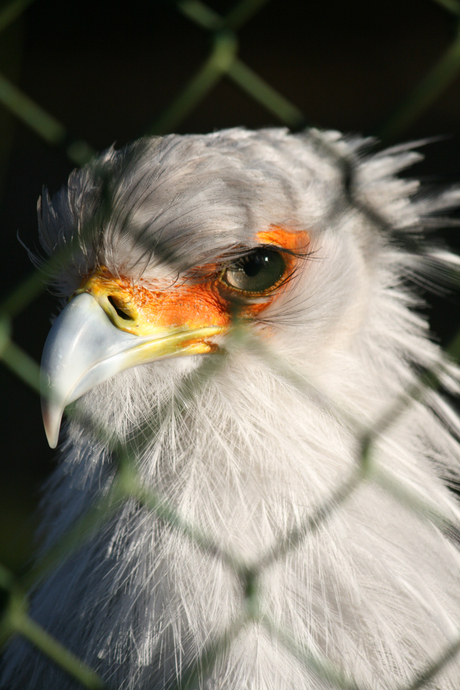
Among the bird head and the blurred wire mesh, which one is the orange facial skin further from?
the blurred wire mesh

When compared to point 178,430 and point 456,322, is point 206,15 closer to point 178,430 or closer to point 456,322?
point 178,430

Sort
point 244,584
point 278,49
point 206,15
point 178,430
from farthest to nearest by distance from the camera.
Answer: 1. point 278,49
2. point 178,430
3. point 244,584
4. point 206,15

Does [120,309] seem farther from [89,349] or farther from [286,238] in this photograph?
[286,238]

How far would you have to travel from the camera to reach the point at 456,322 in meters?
3.11

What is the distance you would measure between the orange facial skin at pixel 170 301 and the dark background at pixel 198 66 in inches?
107

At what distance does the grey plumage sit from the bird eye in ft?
0.09

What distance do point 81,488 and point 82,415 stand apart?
0.50 feet

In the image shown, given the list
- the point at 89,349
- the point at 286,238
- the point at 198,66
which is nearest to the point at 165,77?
the point at 198,66

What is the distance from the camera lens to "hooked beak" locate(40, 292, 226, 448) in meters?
1.04

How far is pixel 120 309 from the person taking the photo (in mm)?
1147

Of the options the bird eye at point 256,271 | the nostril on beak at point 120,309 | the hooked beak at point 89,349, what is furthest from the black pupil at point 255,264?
the nostril on beak at point 120,309

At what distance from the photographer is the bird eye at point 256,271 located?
46.8 inches

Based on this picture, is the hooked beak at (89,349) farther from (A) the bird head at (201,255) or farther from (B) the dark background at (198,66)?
(B) the dark background at (198,66)

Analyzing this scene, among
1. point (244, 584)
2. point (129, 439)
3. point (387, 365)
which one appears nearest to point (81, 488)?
point (129, 439)
